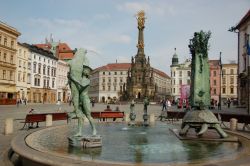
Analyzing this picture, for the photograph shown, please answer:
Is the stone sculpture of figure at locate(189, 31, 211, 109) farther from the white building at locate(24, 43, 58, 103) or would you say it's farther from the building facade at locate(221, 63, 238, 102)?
the building facade at locate(221, 63, 238, 102)

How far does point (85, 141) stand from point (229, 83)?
111 m

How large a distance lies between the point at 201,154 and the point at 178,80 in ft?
381

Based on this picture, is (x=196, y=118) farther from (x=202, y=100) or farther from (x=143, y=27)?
(x=143, y=27)

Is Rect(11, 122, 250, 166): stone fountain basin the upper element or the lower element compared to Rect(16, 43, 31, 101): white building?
lower

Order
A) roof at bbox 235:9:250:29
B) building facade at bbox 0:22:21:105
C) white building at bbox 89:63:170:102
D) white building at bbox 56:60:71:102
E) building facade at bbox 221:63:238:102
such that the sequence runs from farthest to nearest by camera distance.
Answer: white building at bbox 89:63:170:102 < building facade at bbox 221:63:238:102 < white building at bbox 56:60:71:102 < building facade at bbox 0:22:21:105 < roof at bbox 235:9:250:29

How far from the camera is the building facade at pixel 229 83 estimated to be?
374 ft

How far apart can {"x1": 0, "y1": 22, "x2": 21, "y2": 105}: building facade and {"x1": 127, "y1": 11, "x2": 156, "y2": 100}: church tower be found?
85.9ft

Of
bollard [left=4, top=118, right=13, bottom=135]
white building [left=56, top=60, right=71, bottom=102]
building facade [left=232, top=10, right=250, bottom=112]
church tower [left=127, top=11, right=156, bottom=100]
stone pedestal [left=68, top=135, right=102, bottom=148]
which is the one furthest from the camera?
white building [left=56, top=60, right=71, bottom=102]

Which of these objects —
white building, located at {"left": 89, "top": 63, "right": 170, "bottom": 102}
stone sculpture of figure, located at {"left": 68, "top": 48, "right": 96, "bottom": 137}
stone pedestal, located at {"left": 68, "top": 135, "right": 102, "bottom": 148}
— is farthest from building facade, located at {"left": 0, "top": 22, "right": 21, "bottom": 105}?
white building, located at {"left": 89, "top": 63, "right": 170, "bottom": 102}

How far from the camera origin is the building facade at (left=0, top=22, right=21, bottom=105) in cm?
5958

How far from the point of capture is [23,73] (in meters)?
71.4

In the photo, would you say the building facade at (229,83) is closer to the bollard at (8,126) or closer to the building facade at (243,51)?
the building facade at (243,51)

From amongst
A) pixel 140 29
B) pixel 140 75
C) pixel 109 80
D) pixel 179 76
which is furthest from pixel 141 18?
pixel 109 80

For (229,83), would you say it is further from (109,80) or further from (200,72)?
(200,72)
